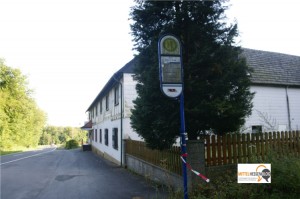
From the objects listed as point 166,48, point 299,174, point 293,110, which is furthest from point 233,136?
point 293,110

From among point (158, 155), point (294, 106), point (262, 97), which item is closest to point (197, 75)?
point (158, 155)

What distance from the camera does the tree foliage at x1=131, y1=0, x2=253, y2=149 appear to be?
6.68 meters

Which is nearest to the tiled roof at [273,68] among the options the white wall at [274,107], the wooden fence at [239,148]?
the white wall at [274,107]

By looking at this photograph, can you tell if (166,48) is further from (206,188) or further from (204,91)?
(206,188)

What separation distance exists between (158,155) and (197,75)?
3.72m

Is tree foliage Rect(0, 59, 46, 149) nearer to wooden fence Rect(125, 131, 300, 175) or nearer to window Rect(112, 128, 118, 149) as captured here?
window Rect(112, 128, 118, 149)

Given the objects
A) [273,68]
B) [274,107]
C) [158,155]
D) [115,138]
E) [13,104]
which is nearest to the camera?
[158,155]

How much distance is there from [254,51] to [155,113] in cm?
1619

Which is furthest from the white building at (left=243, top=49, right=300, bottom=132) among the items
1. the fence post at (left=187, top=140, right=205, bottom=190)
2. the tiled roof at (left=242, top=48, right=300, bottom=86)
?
the fence post at (left=187, top=140, right=205, bottom=190)

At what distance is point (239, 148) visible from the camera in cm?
768

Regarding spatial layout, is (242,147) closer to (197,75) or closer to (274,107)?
(197,75)

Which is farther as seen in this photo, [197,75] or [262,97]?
[262,97]

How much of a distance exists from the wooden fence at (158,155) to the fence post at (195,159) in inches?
26.2

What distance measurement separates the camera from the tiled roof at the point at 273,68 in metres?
18.0
